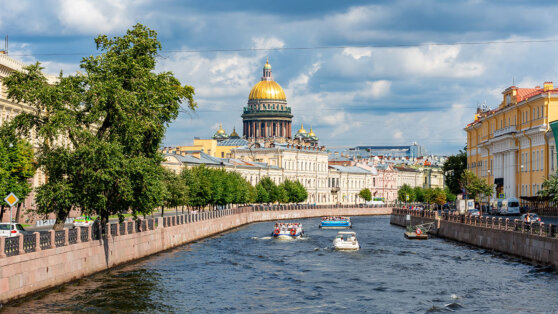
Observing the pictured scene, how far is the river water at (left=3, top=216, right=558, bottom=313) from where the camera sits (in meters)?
31.6

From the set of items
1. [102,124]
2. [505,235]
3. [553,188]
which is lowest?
[505,235]

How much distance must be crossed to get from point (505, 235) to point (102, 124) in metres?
24.9

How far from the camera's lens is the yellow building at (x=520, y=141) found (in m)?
81.1

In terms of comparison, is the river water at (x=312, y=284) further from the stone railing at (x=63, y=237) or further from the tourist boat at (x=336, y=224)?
the tourist boat at (x=336, y=224)

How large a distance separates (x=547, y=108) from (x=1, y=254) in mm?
64855

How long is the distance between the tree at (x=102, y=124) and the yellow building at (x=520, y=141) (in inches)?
1800

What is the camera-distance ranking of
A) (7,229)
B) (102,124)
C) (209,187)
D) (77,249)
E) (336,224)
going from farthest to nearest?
(209,187), (336,224), (7,229), (102,124), (77,249)

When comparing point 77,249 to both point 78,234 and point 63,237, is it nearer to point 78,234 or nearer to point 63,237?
point 78,234

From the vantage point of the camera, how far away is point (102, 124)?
140ft

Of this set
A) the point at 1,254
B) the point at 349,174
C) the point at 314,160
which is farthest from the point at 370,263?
the point at 349,174

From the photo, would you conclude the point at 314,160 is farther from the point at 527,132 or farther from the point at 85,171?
the point at 85,171

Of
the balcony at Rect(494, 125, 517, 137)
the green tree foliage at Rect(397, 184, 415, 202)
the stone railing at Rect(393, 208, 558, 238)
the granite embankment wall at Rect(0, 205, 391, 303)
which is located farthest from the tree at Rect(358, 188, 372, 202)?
the granite embankment wall at Rect(0, 205, 391, 303)

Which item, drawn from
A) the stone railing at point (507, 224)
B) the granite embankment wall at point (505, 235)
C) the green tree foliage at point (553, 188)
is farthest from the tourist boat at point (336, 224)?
the green tree foliage at point (553, 188)

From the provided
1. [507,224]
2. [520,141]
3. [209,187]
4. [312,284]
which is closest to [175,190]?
[209,187]
